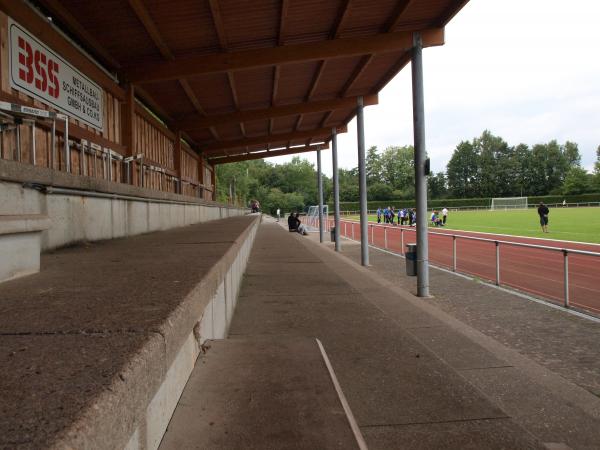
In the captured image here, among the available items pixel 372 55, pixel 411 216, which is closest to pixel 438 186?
pixel 411 216

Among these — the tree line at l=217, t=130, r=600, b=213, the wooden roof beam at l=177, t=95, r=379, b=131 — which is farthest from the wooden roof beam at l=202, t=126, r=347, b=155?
the tree line at l=217, t=130, r=600, b=213

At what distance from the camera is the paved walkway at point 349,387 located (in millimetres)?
1805

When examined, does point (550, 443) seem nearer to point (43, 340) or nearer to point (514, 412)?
point (514, 412)

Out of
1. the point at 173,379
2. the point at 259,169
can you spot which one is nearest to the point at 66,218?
the point at 173,379

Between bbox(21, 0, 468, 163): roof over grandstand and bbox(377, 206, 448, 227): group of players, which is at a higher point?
bbox(21, 0, 468, 163): roof over grandstand

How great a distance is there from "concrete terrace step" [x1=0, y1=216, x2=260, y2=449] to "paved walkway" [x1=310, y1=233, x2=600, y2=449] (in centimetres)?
244

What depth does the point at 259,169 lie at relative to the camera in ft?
379

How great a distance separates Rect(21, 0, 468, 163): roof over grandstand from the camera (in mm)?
7387

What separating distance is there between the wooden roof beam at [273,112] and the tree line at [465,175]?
8730cm

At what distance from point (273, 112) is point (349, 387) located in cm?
1198

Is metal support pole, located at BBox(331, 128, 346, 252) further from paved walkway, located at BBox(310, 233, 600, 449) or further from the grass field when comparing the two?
the grass field

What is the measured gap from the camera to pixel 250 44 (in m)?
9.08

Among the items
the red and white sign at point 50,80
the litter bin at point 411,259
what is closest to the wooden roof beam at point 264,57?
the red and white sign at point 50,80

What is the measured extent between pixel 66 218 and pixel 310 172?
121 meters
